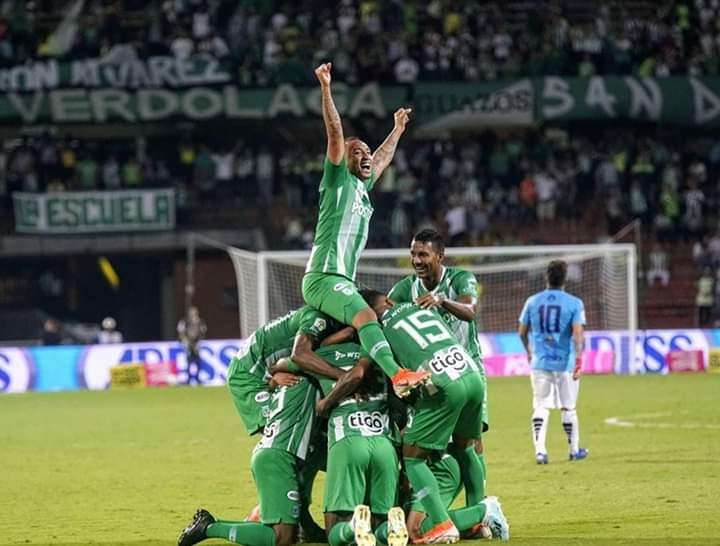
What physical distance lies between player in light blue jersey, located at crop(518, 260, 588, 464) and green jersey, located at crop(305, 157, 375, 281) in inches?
200

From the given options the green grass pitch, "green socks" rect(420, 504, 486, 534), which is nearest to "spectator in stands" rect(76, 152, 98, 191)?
the green grass pitch

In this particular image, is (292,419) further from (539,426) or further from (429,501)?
(539,426)

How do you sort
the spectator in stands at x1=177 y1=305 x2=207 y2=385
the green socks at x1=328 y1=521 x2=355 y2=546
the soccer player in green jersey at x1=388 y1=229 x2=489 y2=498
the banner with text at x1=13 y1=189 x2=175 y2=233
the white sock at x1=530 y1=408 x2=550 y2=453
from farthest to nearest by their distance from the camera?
the banner with text at x1=13 y1=189 x2=175 y2=233
the spectator in stands at x1=177 y1=305 x2=207 y2=385
the white sock at x1=530 y1=408 x2=550 y2=453
the soccer player in green jersey at x1=388 y1=229 x2=489 y2=498
the green socks at x1=328 y1=521 x2=355 y2=546

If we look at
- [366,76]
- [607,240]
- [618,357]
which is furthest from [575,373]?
[366,76]

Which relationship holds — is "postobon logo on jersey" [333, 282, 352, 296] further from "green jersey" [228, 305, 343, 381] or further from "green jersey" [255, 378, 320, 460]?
"green jersey" [255, 378, 320, 460]

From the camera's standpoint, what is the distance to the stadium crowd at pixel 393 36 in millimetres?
39250

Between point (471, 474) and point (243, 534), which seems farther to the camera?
point (471, 474)

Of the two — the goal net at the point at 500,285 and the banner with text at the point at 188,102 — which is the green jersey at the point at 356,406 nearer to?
the goal net at the point at 500,285

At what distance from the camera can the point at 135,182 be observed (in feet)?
127

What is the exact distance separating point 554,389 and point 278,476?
674cm

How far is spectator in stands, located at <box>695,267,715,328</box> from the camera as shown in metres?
34.5

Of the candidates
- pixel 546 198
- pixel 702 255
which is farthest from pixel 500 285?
pixel 702 255

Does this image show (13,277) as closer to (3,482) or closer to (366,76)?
(366,76)

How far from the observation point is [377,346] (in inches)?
406
